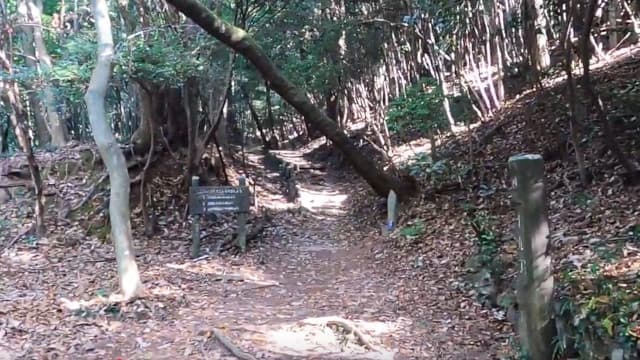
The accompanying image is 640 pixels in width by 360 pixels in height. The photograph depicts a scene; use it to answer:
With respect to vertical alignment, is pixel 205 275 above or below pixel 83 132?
below

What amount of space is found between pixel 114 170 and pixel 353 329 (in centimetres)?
347

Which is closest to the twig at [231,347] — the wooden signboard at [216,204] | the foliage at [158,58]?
the wooden signboard at [216,204]

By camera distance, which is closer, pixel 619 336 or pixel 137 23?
pixel 619 336

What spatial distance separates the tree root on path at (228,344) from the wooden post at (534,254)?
2.47 m

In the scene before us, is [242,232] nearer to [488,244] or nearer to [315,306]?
[315,306]

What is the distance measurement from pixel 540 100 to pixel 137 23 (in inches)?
293

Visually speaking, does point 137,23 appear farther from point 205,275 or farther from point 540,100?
point 540,100

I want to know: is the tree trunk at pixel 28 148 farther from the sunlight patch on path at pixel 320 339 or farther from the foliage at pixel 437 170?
the foliage at pixel 437 170

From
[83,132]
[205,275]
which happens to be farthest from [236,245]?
[83,132]

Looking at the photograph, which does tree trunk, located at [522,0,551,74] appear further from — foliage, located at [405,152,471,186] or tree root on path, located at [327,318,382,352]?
tree root on path, located at [327,318,382,352]

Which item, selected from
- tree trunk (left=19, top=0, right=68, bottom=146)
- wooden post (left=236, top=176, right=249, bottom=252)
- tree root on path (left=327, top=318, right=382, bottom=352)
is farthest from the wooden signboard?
tree trunk (left=19, top=0, right=68, bottom=146)

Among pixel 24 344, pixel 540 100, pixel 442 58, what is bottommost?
pixel 24 344

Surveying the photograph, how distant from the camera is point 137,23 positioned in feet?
37.5

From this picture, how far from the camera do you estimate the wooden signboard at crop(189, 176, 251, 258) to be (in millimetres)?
10000
